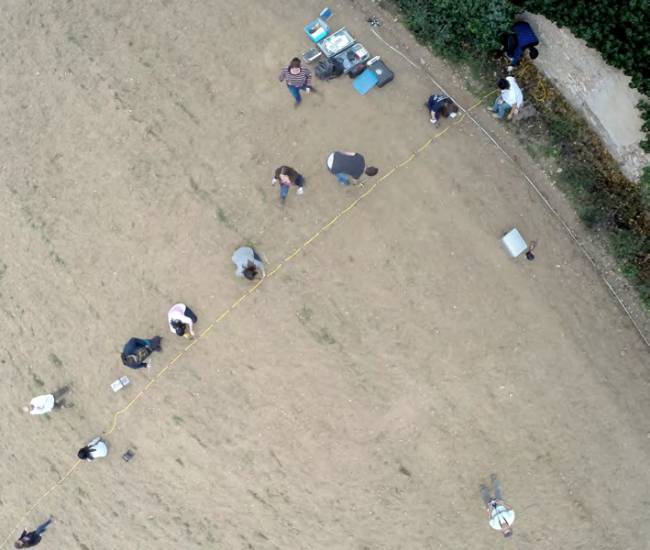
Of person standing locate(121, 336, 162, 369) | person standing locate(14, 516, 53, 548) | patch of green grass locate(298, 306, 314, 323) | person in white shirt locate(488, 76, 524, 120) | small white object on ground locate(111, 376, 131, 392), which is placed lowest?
person standing locate(14, 516, 53, 548)

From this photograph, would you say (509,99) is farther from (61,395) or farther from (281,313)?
(61,395)

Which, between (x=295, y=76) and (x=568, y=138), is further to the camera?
(x=568, y=138)

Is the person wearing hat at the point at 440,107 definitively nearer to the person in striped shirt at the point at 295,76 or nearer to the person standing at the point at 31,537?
the person in striped shirt at the point at 295,76

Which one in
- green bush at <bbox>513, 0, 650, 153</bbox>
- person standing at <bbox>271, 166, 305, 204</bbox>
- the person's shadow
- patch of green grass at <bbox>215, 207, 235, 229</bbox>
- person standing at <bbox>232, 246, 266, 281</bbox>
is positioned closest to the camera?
green bush at <bbox>513, 0, 650, 153</bbox>

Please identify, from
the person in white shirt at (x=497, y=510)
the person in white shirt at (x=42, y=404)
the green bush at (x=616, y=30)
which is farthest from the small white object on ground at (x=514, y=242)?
the person in white shirt at (x=42, y=404)

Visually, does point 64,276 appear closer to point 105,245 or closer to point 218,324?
point 105,245

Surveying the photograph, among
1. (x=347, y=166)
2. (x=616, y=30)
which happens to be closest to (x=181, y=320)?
(x=347, y=166)

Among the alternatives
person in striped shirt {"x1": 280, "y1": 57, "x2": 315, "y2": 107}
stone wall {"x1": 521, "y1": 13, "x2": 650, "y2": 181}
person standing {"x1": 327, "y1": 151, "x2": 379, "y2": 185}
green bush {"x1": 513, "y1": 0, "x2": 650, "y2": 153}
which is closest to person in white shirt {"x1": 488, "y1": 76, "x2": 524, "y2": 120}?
stone wall {"x1": 521, "y1": 13, "x2": 650, "y2": 181}

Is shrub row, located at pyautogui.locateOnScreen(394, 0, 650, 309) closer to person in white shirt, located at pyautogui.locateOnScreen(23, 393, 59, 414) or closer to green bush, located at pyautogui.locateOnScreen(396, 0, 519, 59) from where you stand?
green bush, located at pyautogui.locateOnScreen(396, 0, 519, 59)
